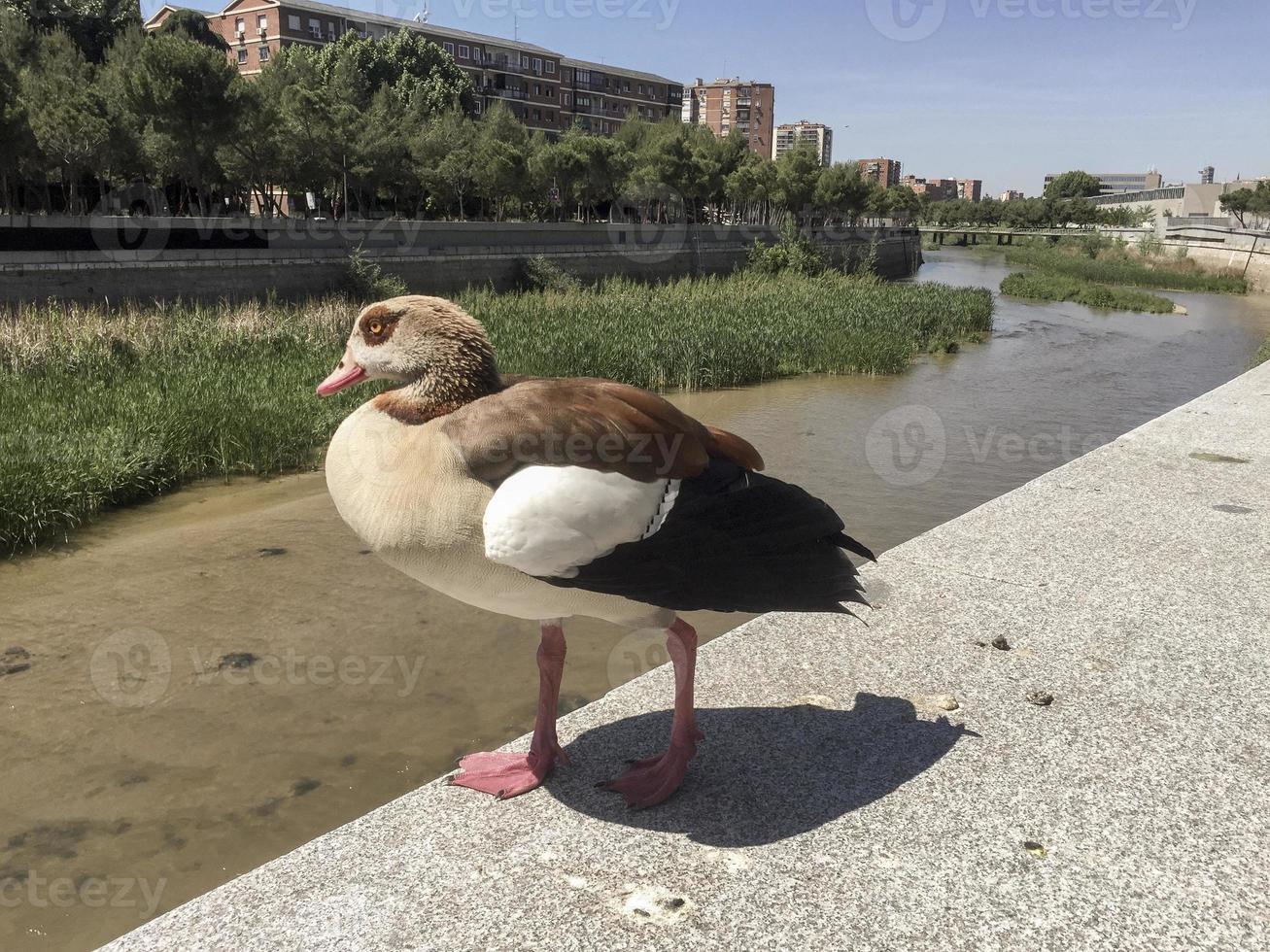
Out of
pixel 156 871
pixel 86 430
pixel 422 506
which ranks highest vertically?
pixel 422 506

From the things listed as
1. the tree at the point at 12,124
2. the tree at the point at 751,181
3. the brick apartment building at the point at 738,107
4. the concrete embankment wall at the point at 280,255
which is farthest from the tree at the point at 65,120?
the brick apartment building at the point at 738,107

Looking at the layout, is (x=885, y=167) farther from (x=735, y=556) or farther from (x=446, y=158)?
(x=735, y=556)

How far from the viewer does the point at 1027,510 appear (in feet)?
15.5

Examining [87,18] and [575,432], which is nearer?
[575,432]

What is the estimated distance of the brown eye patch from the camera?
2.31 meters

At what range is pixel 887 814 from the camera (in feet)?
7.25

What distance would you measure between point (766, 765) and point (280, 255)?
2213 centimetres

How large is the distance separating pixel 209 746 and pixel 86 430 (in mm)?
5347

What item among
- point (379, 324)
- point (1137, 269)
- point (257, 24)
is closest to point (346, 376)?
point (379, 324)

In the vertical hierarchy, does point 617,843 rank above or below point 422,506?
below

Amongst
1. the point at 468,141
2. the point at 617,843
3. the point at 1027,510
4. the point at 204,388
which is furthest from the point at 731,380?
the point at 468,141

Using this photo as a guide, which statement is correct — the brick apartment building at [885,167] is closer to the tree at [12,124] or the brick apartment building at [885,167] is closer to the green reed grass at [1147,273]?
the green reed grass at [1147,273]

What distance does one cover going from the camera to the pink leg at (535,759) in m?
2.40

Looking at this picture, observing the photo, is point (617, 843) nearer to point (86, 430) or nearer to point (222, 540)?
point (222, 540)
